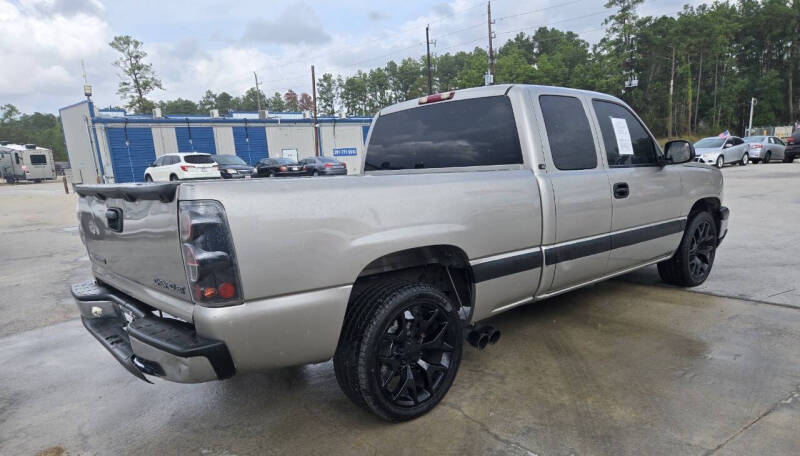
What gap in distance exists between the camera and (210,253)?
6.03 feet

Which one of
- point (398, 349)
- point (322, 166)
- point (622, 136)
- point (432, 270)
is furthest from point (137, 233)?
point (322, 166)

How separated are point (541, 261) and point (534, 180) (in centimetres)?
53

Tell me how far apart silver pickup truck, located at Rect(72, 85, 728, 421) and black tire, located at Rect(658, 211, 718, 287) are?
0.46 m

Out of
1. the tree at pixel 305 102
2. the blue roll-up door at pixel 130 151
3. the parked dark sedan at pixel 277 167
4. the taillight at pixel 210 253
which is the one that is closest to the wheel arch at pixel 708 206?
the taillight at pixel 210 253

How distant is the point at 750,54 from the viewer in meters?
64.0

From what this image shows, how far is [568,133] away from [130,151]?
3550 cm

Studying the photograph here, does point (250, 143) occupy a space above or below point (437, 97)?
above

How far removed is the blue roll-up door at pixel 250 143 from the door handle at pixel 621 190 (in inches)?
1440

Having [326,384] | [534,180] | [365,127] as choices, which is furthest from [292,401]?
[365,127]

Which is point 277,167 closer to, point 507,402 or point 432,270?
point 432,270

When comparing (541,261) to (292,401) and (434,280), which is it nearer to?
(434,280)

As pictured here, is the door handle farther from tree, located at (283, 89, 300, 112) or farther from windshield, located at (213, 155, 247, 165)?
tree, located at (283, 89, 300, 112)

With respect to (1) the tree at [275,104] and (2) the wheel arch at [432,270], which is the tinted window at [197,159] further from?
(1) the tree at [275,104]

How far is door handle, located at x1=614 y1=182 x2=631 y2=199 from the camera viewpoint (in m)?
3.42
